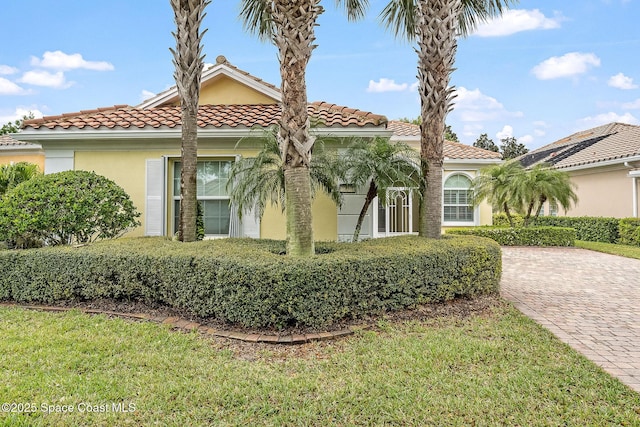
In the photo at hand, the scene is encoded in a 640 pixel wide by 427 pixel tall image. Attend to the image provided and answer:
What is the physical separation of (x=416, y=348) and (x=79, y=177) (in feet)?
24.7

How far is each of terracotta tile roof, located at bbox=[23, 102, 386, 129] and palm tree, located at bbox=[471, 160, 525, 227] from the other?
33.6 ft

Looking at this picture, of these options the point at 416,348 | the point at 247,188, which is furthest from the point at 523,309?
the point at 247,188

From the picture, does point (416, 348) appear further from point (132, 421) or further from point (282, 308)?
point (132, 421)

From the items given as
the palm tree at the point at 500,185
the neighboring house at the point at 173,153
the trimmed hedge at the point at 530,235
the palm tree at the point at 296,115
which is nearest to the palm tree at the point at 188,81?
the neighboring house at the point at 173,153

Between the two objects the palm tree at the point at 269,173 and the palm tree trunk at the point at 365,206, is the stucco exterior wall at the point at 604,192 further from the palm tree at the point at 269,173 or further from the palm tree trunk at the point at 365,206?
the palm tree at the point at 269,173

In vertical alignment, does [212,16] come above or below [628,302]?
above

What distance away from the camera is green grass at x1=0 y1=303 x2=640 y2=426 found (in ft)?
10.1

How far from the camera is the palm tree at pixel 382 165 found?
7.11 m

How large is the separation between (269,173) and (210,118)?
3.28 metres

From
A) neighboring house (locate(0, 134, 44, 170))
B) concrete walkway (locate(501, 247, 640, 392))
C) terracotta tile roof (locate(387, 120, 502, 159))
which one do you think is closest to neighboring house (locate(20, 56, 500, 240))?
concrete walkway (locate(501, 247, 640, 392))

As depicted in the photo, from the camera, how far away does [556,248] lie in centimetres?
1559

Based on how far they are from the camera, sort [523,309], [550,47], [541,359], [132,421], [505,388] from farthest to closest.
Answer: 1. [550,47]
2. [523,309]
3. [541,359]
4. [505,388]
5. [132,421]

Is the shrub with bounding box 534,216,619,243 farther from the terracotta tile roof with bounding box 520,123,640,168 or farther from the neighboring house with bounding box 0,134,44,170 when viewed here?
the neighboring house with bounding box 0,134,44,170

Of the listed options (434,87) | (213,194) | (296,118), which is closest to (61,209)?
(213,194)
